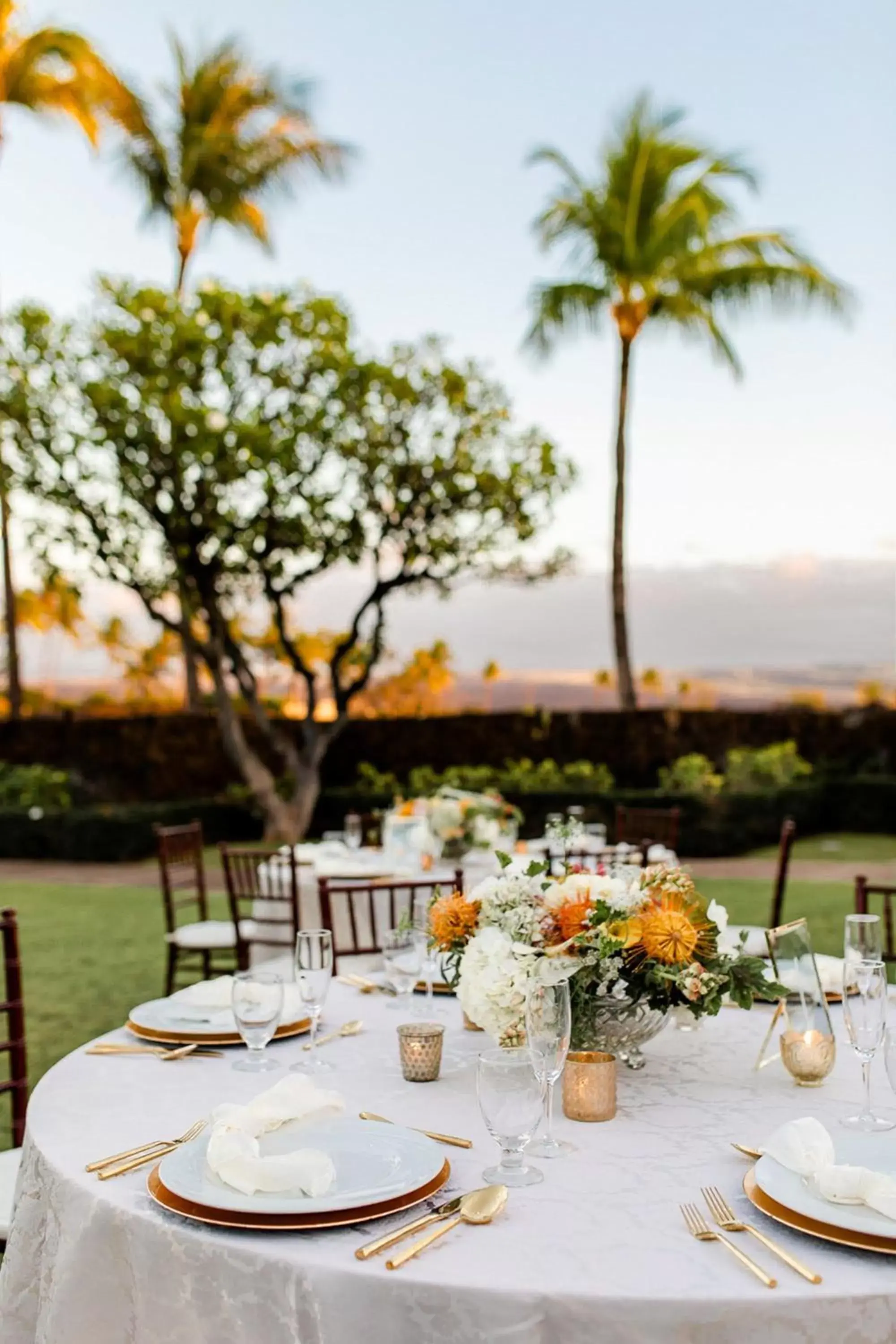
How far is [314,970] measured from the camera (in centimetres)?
236

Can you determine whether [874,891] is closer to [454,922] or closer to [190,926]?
[454,922]

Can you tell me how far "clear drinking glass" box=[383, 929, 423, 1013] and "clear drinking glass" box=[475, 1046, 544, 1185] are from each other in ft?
3.24

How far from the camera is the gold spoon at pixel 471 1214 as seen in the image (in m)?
1.56

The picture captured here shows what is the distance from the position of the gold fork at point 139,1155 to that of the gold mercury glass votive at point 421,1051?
1.47ft

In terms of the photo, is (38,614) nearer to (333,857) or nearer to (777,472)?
(777,472)

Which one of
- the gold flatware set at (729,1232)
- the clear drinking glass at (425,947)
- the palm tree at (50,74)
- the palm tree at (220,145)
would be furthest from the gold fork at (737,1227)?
the palm tree at (220,145)

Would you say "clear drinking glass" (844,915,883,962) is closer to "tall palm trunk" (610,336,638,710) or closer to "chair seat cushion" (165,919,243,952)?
"chair seat cushion" (165,919,243,952)

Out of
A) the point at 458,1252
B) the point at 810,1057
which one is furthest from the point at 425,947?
the point at 458,1252

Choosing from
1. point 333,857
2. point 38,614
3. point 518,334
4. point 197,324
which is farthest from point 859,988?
point 38,614

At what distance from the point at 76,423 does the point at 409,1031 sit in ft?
42.6

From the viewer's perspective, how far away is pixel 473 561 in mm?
15188

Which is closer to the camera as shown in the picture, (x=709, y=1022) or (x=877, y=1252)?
(x=877, y=1252)

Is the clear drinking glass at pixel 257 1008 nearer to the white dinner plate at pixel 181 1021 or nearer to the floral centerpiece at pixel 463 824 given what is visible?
the white dinner plate at pixel 181 1021

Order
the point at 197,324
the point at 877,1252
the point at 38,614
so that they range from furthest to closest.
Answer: the point at 38,614 → the point at 197,324 → the point at 877,1252
